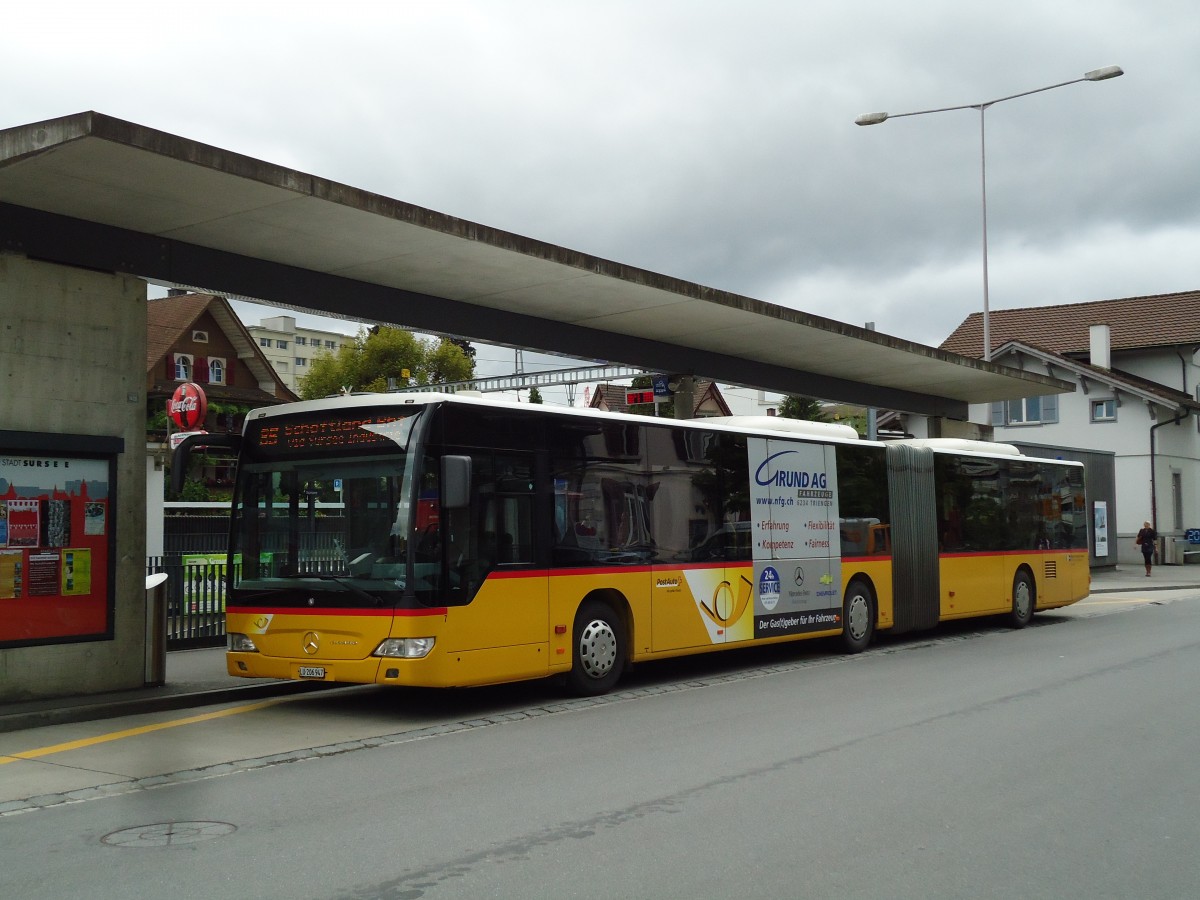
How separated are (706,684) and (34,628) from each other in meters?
6.89

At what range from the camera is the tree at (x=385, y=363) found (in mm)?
65000

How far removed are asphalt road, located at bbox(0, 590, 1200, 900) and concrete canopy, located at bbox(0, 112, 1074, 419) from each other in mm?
4630

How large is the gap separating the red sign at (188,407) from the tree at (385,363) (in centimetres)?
4302

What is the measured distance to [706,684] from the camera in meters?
13.9

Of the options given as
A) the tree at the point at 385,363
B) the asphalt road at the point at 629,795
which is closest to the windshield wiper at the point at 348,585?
the asphalt road at the point at 629,795

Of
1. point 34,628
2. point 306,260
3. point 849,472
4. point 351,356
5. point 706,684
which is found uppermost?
point 351,356

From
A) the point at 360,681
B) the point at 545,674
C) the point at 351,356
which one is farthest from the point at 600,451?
the point at 351,356

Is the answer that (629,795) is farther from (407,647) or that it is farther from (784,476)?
(784,476)

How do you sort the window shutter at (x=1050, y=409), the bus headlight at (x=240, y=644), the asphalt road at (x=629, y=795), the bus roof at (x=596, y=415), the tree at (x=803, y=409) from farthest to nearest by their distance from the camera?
the tree at (x=803, y=409) < the window shutter at (x=1050, y=409) < the bus headlight at (x=240, y=644) < the bus roof at (x=596, y=415) < the asphalt road at (x=629, y=795)

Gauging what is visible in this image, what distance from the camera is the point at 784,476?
632 inches

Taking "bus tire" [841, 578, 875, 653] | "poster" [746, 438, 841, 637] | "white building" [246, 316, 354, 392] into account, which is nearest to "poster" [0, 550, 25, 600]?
"poster" [746, 438, 841, 637]

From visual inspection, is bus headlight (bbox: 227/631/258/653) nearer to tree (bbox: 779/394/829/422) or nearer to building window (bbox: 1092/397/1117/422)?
building window (bbox: 1092/397/1117/422)

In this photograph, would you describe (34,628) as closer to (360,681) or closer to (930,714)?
(360,681)

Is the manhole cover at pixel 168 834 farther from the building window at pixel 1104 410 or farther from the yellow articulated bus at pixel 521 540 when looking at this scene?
the building window at pixel 1104 410
